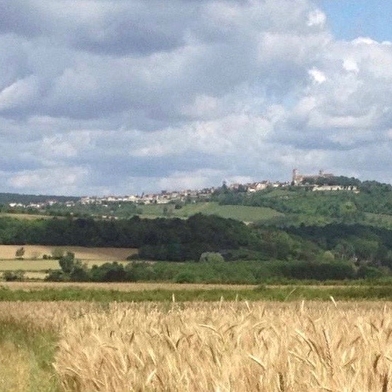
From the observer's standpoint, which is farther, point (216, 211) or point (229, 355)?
point (216, 211)

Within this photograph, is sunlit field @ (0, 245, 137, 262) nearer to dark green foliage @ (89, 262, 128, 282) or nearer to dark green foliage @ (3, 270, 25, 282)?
dark green foliage @ (89, 262, 128, 282)

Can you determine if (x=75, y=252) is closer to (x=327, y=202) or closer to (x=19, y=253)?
(x=19, y=253)

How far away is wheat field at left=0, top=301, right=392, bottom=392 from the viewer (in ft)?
21.0

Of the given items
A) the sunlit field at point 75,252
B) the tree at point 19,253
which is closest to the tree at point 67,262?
the sunlit field at point 75,252

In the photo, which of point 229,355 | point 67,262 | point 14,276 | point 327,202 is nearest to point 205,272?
point 67,262

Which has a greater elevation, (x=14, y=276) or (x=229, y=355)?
(x=229, y=355)

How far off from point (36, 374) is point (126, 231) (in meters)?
85.2

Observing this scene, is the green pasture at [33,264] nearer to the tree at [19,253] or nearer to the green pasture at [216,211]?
the tree at [19,253]

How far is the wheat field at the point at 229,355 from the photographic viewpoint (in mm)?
6398

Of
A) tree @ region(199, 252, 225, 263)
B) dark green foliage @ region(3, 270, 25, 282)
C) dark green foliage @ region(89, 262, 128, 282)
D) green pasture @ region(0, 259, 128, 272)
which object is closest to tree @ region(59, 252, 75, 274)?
green pasture @ region(0, 259, 128, 272)

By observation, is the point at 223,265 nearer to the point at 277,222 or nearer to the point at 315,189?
the point at 277,222

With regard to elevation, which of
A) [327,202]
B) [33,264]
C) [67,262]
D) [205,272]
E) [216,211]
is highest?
[327,202]

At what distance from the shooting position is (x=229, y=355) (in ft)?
25.2

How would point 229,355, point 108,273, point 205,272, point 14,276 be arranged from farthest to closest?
point 108,273 < point 205,272 < point 14,276 < point 229,355
